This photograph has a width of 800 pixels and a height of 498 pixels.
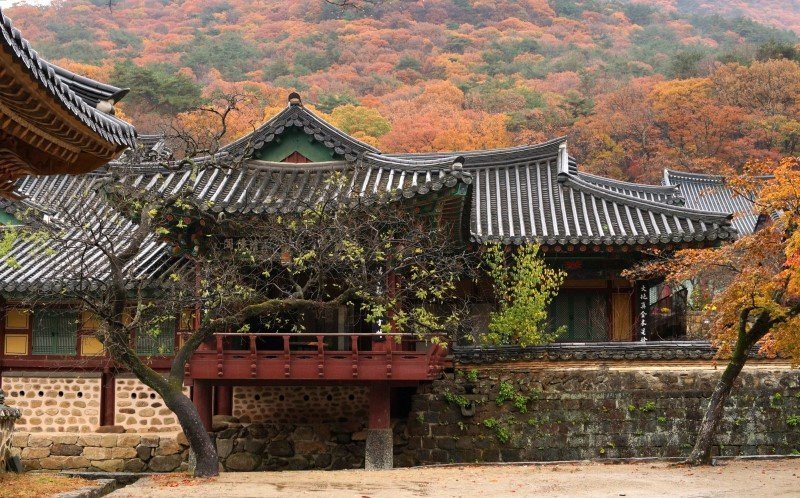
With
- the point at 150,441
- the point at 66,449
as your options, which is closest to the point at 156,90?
the point at 66,449

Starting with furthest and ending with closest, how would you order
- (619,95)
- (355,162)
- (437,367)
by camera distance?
(619,95), (355,162), (437,367)

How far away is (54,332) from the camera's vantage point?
73.6ft

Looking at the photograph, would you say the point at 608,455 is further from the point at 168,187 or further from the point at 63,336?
the point at 63,336

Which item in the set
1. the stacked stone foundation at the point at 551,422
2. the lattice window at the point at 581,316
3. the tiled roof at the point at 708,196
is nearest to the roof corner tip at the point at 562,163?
the lattice window at the point at 581,316

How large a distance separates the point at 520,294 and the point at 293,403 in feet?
17.6

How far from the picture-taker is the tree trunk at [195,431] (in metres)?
16.0

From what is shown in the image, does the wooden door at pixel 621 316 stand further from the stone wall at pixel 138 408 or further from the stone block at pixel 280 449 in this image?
the stone wall at pixel 138 408

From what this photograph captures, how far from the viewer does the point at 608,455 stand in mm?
19625

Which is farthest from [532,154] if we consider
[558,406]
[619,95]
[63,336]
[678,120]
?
[619,95]

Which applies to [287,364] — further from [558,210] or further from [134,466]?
[558,210]

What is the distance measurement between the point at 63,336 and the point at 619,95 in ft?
135

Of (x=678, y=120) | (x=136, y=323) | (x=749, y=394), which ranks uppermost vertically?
(x=678, y=120)

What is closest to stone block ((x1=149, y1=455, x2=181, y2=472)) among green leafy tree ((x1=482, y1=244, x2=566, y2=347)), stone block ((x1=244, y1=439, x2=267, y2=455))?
stone block ((x1=244, y1=439, x2=267, y2=455))

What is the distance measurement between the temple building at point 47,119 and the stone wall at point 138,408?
12.6 m
